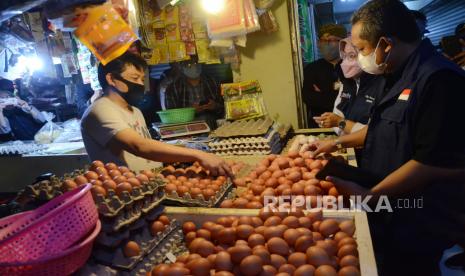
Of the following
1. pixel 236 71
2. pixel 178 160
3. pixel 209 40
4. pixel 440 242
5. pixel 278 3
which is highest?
pixel 278 3

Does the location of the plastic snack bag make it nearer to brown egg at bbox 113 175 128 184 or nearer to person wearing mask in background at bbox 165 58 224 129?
brown egg at bbox 113 175 128 184

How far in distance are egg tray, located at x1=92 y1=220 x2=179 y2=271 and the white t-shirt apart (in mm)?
1205

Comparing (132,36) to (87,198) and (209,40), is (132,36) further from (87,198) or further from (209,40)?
(87,198)

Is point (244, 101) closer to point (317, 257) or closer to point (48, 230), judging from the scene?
point (317, 257)

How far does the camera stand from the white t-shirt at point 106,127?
288 centimetres

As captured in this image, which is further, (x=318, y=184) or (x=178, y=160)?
(x=178, y=160)

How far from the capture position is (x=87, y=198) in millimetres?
1529

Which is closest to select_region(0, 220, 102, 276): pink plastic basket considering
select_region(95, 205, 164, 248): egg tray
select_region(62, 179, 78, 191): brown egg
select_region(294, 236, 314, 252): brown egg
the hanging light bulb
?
select_region(95, 205, 164, 248): egg tray

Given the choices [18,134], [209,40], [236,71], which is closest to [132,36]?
[209,40]

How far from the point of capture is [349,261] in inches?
62.9

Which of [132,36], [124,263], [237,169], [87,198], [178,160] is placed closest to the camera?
[87,198]

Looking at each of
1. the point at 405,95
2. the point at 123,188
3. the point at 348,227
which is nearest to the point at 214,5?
the point at 405,95

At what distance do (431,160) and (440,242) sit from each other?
610 millimetres

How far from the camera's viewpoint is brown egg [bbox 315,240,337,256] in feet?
5.63
